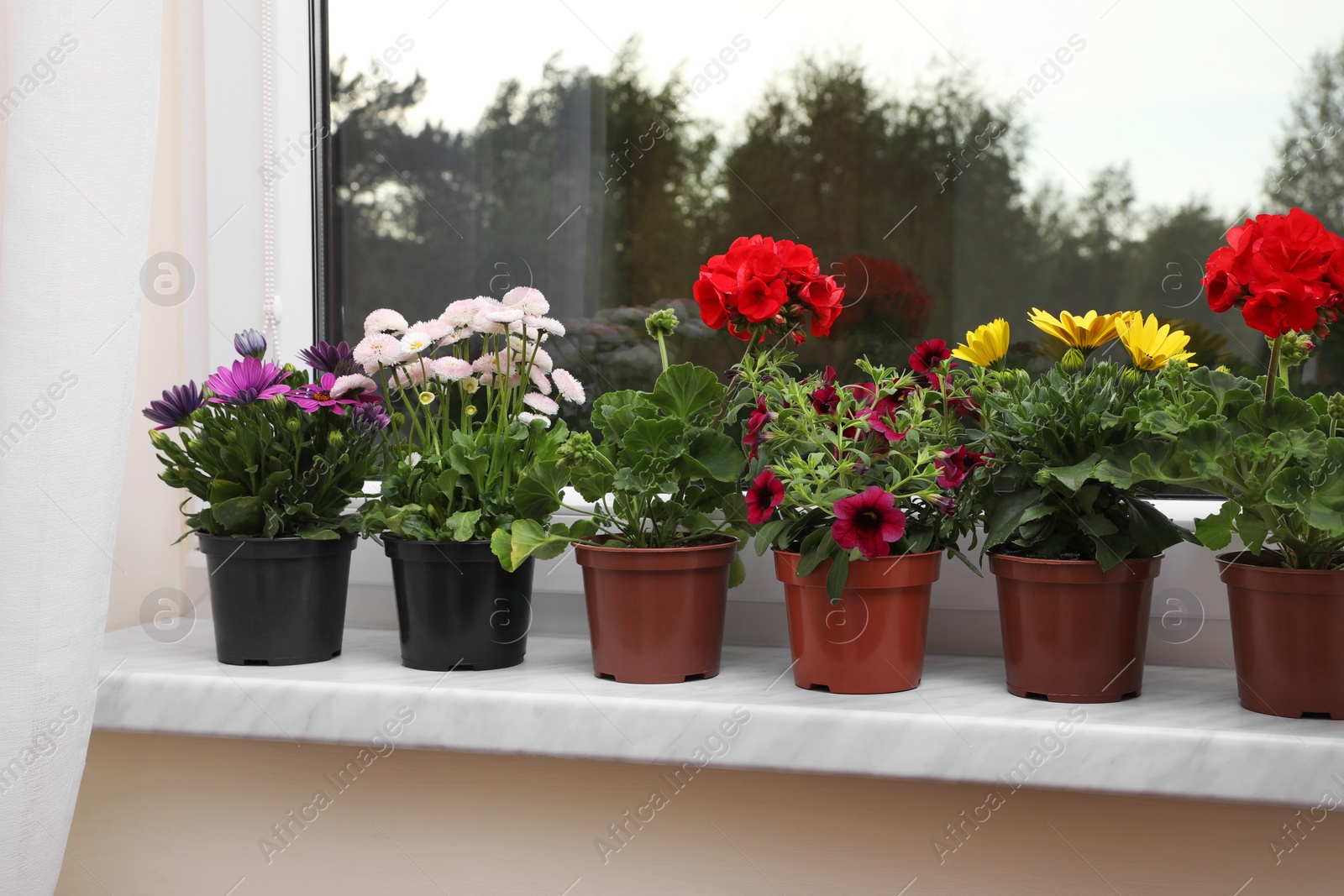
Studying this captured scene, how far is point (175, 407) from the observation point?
105 cm

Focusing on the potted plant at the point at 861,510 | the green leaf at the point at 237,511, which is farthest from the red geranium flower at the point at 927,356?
the green leaf at the point at 237,511

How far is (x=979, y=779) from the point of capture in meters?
0.84

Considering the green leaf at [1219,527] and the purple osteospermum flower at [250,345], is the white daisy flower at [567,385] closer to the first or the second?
the purple osteospermum flower at [250,345]

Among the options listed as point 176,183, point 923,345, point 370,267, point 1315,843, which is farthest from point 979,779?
point 176,183

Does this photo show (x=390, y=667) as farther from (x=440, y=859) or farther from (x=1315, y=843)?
(x=1315, y=843)

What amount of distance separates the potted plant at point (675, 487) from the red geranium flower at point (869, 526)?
0.49 feet

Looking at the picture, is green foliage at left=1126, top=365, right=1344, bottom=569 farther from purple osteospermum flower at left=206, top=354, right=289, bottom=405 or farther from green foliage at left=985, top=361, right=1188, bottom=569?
purple osteospermum flower at left=206, top=354, right=289, bottom=405

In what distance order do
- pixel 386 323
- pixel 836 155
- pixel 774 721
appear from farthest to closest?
1. pixel 836 155
2. pixel 386 323
3. pixel 774 721

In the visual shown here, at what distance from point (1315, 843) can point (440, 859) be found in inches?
32.1

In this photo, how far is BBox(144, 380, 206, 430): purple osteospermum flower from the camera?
104 cm

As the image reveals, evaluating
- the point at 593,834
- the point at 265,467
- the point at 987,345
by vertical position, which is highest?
the point at 987,345

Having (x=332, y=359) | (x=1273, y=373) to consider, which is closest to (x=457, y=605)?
(x=332, y=359)

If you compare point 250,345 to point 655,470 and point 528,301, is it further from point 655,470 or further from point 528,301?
point 655,470

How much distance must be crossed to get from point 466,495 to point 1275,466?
0.73 metres
